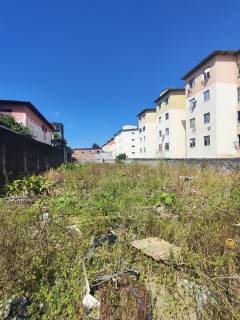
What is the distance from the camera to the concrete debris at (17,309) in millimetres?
1978

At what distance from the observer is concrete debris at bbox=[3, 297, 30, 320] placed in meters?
1.98

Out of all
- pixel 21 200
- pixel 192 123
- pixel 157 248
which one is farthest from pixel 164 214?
pixel 192 123

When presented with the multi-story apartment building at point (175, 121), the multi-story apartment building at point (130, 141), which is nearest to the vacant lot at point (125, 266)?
the multi-story apartment building at point (175, 121)

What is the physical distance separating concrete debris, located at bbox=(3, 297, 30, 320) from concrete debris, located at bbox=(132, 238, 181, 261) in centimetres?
146

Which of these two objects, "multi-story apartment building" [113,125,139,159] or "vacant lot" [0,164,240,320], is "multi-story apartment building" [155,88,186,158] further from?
"vacant lot" [0,164,240,320]

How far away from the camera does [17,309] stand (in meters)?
2.04

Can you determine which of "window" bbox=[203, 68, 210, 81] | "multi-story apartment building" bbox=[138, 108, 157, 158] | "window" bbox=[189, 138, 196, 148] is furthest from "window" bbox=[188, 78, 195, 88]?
"multi-story apartment building" bbox=[138, 108, 157, 158]

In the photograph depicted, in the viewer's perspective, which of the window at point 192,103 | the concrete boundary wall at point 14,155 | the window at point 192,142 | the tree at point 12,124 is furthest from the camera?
the window at point 192,142

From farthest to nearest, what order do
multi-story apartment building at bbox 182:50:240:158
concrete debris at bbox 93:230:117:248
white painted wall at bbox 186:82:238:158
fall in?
white painted wall at bbox 186:82:238:158, multi-story apartment building at bbox 182:50:240:158, concrete debris at bbox 93:230:117:248

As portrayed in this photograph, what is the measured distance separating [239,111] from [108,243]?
2527 cm

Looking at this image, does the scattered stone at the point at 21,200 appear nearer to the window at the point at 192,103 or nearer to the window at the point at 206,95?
the window at the point at 206,95

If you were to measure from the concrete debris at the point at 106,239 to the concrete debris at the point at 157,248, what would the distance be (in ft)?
1.02

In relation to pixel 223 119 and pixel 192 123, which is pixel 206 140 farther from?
pixel 192 123

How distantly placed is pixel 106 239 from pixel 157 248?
0.73 meters
